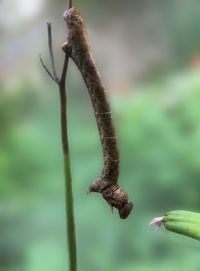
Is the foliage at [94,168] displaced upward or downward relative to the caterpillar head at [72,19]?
downward

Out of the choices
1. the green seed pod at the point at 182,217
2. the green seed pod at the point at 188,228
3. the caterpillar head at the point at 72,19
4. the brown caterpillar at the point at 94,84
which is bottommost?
the green seed pod at the point at 188,228

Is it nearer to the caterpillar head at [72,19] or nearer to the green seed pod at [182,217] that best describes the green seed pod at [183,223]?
the green seed pod at [182,217]

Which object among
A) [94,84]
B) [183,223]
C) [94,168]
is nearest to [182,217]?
[183,223]

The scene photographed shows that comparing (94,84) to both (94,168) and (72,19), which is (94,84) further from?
(94,168)

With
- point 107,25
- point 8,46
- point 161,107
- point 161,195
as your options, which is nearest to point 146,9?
point 107,25

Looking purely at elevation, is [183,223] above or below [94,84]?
below

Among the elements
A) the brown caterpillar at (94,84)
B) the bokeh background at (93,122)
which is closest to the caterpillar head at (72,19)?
the brown caterpillar at (94,84)

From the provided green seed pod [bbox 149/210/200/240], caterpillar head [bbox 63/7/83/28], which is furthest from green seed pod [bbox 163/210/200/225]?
caterpillar head [bbox 63/7/83/28]

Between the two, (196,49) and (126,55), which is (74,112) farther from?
(196,49)
